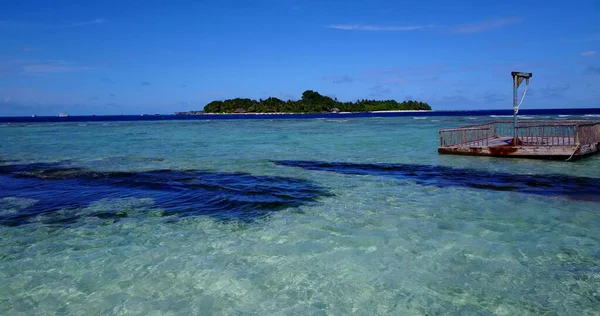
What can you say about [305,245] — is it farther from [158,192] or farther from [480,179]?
[480,179]

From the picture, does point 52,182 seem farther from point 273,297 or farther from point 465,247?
point 465,247

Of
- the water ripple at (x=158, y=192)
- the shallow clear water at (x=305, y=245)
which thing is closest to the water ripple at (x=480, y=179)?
the shallow clear water at (x=305, y=245)

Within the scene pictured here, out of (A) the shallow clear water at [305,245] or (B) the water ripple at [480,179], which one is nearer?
(A) the shallow clear water at [305,245]

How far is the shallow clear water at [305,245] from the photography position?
6602 mm

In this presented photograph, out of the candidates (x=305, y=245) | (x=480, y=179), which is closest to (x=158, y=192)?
(x=305, y=245)

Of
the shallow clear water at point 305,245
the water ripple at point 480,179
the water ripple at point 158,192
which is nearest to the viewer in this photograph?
the shallow clear water at point 305,245

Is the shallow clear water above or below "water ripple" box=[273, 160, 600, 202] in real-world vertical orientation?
below

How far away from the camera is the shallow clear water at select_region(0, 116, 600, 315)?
6.60 meters

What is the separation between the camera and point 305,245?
908 centimetres

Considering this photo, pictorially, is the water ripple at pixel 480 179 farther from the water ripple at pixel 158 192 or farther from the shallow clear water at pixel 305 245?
the water ripple at pixel 158 192

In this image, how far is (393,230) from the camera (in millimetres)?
9891

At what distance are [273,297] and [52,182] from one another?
14579 mm

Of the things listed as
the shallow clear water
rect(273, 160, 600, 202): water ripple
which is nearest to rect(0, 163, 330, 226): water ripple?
the shallow clear water

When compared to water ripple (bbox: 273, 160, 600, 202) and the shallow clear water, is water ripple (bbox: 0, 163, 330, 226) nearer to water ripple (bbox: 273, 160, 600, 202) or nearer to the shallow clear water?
the shallow clear water
